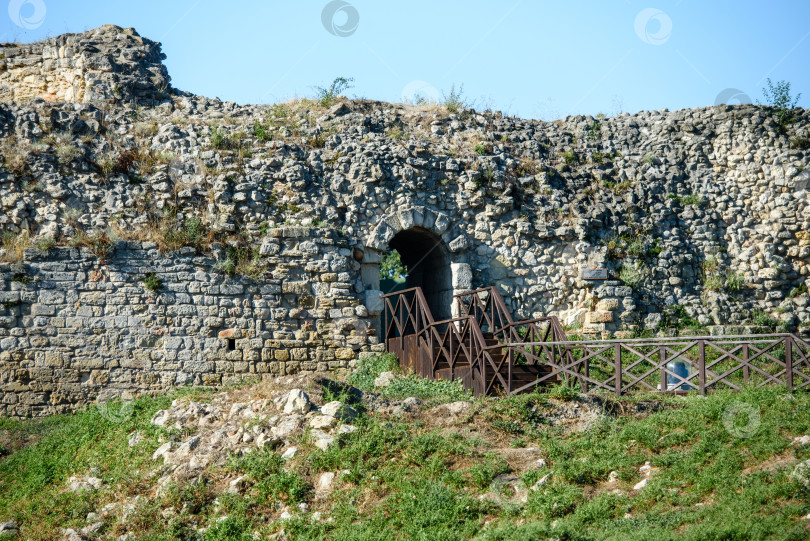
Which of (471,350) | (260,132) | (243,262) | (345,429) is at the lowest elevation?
(345,429)

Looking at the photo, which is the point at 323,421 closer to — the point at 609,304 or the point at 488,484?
the point at 488,484

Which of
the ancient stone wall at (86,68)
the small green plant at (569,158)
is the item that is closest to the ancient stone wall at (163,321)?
the ancient stone wall at (86,68)

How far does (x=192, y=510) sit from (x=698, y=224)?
11.2m

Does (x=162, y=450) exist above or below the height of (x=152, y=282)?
below

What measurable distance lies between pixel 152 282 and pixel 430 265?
5.43 m

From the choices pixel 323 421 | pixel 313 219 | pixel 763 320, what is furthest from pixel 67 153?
pixel 763 320

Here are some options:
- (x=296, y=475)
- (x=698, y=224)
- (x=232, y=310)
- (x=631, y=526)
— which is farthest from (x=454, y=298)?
(x=631, y=526)

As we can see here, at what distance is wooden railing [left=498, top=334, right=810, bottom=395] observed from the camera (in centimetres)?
884

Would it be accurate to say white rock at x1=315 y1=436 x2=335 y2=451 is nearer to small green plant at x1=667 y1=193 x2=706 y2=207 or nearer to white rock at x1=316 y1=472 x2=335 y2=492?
white rock at x1=316 y1=472 x2=335 y2=492

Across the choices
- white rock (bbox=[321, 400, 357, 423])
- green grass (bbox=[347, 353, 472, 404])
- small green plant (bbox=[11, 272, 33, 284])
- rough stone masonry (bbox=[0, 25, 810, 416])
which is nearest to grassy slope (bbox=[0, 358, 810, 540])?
white rock (bbox=[321, 400, 357, 423])

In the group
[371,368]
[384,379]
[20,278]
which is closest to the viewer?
[384,379]

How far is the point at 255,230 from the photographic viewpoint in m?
12.5

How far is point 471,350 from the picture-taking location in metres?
9.87

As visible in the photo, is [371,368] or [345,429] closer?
[345,429]
